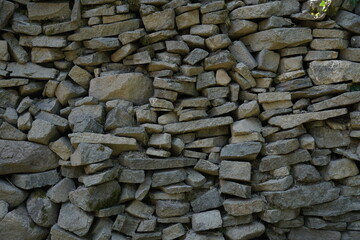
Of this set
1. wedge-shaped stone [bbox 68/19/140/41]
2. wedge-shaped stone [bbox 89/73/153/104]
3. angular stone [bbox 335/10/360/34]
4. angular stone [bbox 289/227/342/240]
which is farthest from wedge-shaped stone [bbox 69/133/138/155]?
angular stone [bbox 335/10/360/34]

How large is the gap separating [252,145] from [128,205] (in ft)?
5.28

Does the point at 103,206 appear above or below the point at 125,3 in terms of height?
below

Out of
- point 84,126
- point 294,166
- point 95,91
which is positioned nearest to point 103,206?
point 84,126

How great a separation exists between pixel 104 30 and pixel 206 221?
103 inches

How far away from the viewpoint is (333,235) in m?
4.07

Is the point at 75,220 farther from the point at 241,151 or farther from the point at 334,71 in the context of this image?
the point at 334,71

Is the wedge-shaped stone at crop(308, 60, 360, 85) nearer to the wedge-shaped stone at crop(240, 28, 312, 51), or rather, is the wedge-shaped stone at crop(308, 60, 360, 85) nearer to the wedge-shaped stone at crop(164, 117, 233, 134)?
the wedge-shaped stone at crop(240, 28, 312, 51)

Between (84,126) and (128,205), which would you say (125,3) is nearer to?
(84,126)

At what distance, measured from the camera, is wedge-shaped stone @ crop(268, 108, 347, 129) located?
394 centimetres

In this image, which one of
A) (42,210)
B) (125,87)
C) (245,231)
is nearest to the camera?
(42,210)

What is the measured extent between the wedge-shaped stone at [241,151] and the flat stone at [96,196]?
1317mm

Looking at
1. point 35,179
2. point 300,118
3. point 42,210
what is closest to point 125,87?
point 35,179

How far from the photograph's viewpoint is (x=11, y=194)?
3783mm

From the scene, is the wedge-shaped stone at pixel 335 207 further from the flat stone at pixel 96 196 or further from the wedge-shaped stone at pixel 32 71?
the wedge-shaped stone at pixel 32 71
